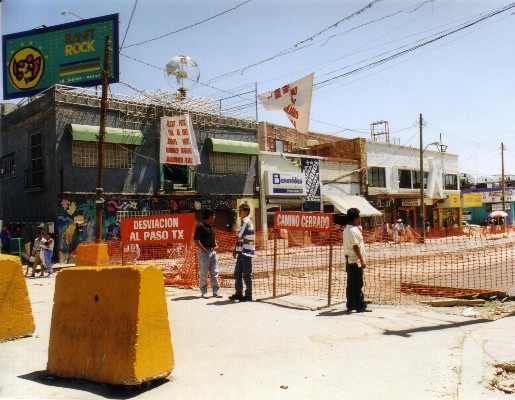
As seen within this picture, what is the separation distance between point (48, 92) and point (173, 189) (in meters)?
7.42

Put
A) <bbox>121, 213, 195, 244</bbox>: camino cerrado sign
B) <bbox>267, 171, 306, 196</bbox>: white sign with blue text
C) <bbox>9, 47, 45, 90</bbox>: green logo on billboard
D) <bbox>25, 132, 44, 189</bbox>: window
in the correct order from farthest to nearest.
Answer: <bbox>267, 171, 306, 196</bbox>: white sign with blue text → <bbox>9, 47, 45, 90</bbox>: green logo on billboard → <bbox>25, 132, 44, 189</bbox>: window → <bbox>121, 213, 195, 244</bbox>: camino cerrado sign

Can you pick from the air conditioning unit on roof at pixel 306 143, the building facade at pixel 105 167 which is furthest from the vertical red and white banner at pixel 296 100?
the air conditioning unit on roof at pixel 306 143

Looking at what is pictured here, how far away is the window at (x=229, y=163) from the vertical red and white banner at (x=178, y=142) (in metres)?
4.04

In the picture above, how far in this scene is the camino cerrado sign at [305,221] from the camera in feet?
28.3

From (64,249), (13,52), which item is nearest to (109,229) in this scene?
(64,249)

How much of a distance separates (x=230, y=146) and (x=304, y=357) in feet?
73.8

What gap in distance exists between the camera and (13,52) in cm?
2458

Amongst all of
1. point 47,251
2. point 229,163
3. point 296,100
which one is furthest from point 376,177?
point 47,251

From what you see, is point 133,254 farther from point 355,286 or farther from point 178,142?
point 355,286

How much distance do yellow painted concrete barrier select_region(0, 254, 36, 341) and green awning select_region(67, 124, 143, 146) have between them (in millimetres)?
16105

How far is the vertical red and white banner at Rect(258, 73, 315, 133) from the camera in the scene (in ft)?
49.0

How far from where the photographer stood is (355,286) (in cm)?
736

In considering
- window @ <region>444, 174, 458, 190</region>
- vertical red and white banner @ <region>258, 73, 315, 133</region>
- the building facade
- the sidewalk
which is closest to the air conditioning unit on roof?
the building facade

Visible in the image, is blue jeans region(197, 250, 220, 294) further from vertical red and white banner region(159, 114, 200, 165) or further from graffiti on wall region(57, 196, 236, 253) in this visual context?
graffiti on wall region(57, 196, 236, 253)
